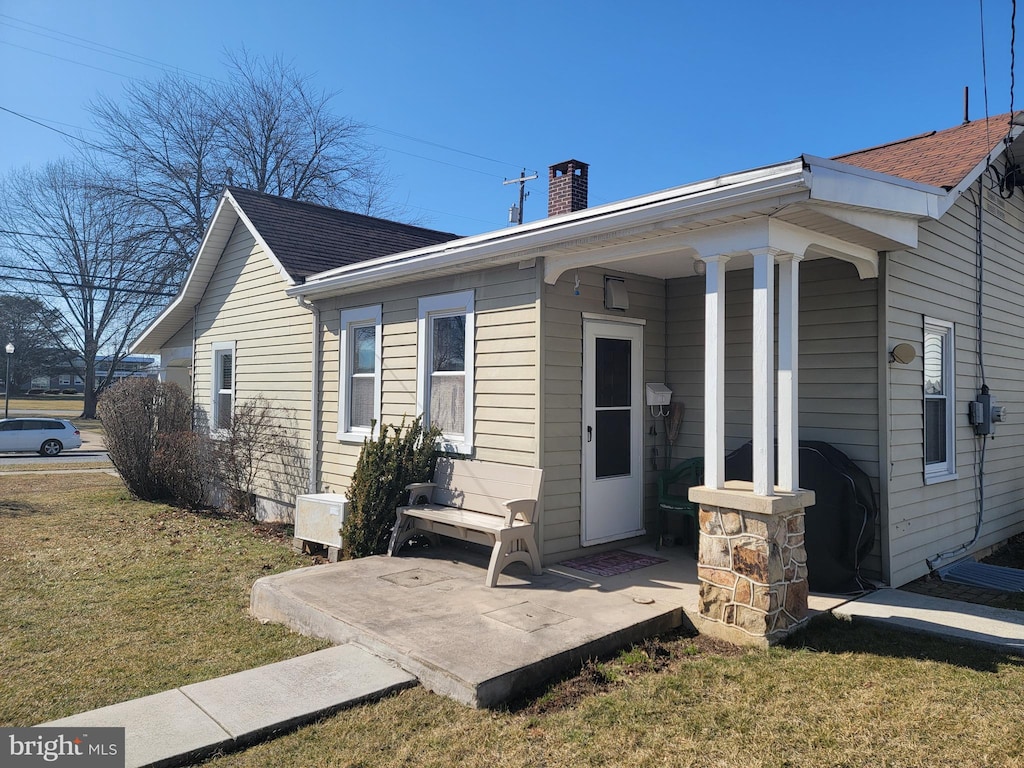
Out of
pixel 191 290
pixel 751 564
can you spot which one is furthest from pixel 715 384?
pixel 191 290

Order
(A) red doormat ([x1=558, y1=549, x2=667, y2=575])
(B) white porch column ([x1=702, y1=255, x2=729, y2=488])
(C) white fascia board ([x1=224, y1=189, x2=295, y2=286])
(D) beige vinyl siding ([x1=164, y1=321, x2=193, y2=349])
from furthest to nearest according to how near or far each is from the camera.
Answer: (D) beige vinyl siding ([x1=164, y1=321, x2=193, y2=349])
(C) white fascia board ([x1=224, y1=189, x2=295, y2=286])
(A) red doormat ([x1=558, y1=549, x2=667, y2=575])
(B) white porch column ([x1=702, y1=255, x2=729, y2=488])

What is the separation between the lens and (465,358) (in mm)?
6887

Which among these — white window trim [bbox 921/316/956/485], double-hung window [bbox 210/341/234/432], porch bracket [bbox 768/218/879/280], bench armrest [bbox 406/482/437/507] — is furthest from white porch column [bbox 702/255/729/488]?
double-hung window [bbox 210/341/234/432]

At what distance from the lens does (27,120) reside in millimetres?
16672

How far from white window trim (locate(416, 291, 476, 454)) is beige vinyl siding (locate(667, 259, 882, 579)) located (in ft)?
8.14

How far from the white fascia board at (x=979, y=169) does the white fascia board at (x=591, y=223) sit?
2.29 meters

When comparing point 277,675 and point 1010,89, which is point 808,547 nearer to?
point 277,675

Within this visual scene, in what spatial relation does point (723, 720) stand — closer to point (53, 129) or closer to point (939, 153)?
point (939, 153)

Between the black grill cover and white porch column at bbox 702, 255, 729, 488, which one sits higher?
white porch column at bbox 702, 255, 729, 488

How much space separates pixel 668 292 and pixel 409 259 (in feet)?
9.03

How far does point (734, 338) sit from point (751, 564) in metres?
2.72

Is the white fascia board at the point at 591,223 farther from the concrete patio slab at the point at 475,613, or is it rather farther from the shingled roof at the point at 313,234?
the concrete patio slab at the point at 475,613

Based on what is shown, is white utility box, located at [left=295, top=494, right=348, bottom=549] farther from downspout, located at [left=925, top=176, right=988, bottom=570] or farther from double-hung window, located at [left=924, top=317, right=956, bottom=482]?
downspout, located at [left=925, top=176, right=988, bottom=570]

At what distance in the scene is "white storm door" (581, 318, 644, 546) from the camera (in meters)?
6.35
